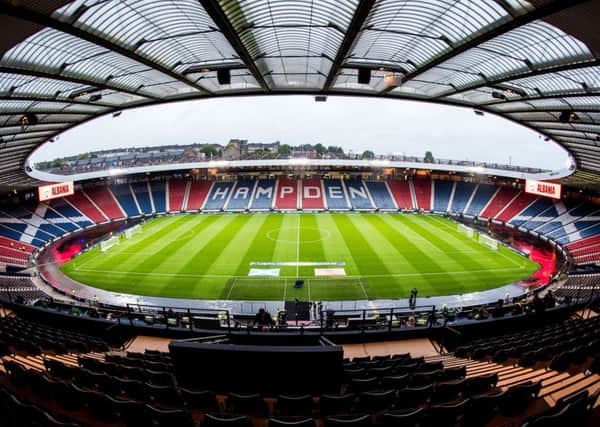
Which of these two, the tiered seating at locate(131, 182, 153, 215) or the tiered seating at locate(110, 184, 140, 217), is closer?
the tiered seating at locate(110, 184, 140, 217)

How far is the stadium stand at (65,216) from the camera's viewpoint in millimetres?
41469

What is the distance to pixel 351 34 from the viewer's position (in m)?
11.2

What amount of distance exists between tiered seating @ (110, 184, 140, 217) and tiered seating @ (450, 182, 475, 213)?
46928 mm

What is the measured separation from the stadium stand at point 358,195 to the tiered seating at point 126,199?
32661 millimetres

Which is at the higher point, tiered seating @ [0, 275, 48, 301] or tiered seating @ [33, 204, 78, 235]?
tiered seating @ [33, 204, 78, 235]

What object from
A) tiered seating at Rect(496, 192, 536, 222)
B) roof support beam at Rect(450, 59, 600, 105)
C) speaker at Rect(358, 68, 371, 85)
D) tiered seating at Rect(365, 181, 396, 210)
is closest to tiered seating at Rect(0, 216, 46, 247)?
speaker at Rect(358, 68, 371, 85)

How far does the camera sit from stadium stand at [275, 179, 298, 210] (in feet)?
176

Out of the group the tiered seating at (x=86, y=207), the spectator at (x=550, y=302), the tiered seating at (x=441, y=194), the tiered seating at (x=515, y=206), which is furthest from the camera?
the tiered seating at (x=441, y=194)

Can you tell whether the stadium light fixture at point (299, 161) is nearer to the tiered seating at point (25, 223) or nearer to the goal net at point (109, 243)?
the goal net at point (109, 243)

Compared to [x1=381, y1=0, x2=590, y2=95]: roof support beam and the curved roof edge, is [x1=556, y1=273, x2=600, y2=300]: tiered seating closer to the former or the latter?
[x1=381, y1=0, x2=590, y2=95]: roof support beam

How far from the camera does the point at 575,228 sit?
122 ft

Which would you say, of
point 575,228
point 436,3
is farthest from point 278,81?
point 575,228

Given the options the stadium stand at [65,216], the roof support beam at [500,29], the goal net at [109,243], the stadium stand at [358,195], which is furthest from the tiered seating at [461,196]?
the stadium stand at [65,216]

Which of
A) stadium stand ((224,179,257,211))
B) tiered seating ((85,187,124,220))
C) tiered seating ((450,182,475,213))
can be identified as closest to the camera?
tiered seating ((85,187,124,220))
